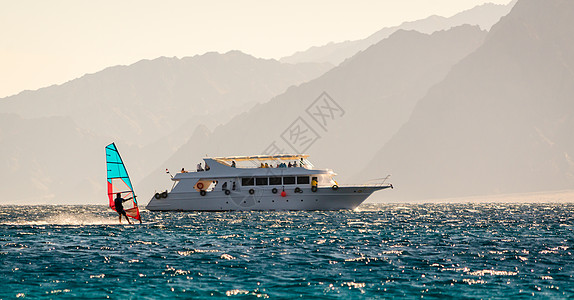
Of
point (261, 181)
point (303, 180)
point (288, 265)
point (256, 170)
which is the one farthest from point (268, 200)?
point (288, 265)

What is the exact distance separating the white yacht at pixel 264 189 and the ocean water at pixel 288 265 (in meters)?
25.9

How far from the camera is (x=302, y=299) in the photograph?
1973cm

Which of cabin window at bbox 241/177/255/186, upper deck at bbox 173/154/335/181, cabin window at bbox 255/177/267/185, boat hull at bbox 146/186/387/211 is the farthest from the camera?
cabin window at bbox 241/177/255/186

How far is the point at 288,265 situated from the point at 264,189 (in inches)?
1689

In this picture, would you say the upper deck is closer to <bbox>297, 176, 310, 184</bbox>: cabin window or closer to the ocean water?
<bbox>297, 176, 310, 184</bbox>: cabin window

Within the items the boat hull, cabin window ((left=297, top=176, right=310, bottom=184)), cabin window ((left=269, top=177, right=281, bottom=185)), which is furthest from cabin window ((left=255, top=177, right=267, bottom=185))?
cabin window ((left=297, top=176, right=310, bottom=184))

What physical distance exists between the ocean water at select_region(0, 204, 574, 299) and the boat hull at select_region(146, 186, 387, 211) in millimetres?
25911

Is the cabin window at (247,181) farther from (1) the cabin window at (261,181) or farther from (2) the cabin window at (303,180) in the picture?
(2) the cabin window at (303,180)

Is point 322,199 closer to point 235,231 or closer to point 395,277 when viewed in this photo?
point 235,231

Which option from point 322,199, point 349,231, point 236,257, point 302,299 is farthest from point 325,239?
point 322,199

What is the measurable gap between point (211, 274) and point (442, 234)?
2100 cm

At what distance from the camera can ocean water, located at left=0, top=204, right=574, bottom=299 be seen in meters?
21.1

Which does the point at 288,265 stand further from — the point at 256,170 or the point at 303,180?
the point at 256,170

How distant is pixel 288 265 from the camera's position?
86.6ft
